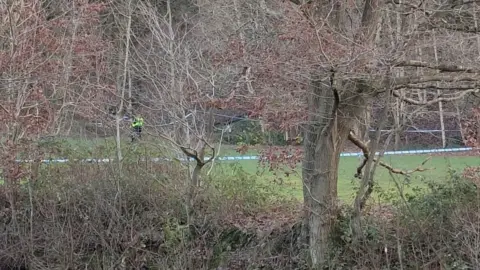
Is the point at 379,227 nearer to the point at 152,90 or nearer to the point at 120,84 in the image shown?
the point at 152,90

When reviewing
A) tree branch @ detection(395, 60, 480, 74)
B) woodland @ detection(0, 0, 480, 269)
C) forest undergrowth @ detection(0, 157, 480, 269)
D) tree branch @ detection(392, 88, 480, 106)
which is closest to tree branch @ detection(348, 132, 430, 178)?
woodland @ detection(0, 0, 480, 269)

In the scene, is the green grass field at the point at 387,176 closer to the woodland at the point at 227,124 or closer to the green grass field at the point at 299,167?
the green grass field at the point at 299,167

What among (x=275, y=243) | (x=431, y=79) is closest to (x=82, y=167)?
(x=275, y=243)

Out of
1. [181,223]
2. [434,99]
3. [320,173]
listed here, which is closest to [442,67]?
[434,99]

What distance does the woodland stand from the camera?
6555mm

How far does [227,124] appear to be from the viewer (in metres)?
9.04

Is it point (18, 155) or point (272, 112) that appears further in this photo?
point (18, 155)

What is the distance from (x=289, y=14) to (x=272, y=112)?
1167 mm

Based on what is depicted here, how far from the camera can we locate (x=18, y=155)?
838cm

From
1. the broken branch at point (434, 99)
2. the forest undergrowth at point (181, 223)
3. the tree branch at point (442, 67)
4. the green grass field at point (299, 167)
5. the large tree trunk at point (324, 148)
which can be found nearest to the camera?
the tree branch at point (442, 67)

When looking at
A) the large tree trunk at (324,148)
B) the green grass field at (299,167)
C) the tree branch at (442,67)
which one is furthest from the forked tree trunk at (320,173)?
the tree branch at (442,67)

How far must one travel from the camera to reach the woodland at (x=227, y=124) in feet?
21.5

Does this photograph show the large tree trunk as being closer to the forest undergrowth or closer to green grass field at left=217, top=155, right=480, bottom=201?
the forest undergrowth

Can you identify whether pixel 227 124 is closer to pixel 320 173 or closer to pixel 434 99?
pixel 320 173
